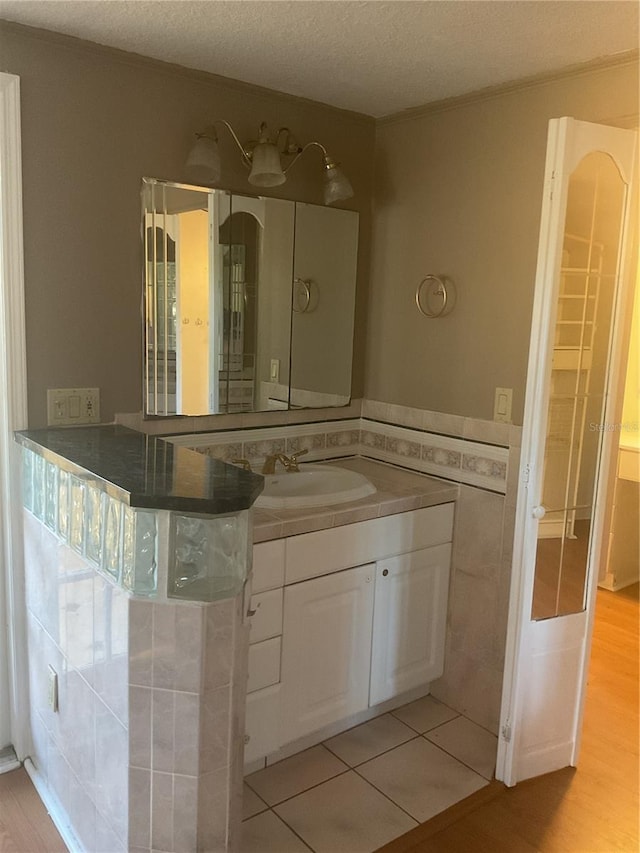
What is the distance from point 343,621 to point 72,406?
3.81ft

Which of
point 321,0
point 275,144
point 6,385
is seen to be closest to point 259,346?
point 275,144

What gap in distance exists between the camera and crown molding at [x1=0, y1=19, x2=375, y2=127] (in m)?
2.10

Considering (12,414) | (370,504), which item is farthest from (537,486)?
(12,414)

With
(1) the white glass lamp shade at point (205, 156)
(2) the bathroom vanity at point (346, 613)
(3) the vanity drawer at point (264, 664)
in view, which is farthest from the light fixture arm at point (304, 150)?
(3) the vanity drawer at point (264, 664)

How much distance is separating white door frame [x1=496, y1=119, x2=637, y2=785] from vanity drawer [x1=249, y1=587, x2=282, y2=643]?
29.3 inches

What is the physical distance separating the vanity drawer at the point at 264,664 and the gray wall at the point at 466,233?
112 cm

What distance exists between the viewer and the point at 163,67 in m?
2.34

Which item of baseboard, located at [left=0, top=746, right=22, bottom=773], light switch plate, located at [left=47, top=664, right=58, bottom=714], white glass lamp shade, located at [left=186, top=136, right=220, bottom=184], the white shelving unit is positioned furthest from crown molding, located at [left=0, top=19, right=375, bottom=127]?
baseboard, located at [left=0, top=746, right=22, bottom=773]

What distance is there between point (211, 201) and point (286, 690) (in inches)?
66.9

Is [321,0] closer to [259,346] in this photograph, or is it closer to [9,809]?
[259,346]

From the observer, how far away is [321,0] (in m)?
1.83

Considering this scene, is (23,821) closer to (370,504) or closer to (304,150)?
(370,504)

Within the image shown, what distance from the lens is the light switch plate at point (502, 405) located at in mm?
2539

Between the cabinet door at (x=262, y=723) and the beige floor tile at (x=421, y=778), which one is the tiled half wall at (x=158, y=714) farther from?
the beige floor tile at (x=421, y=778)
